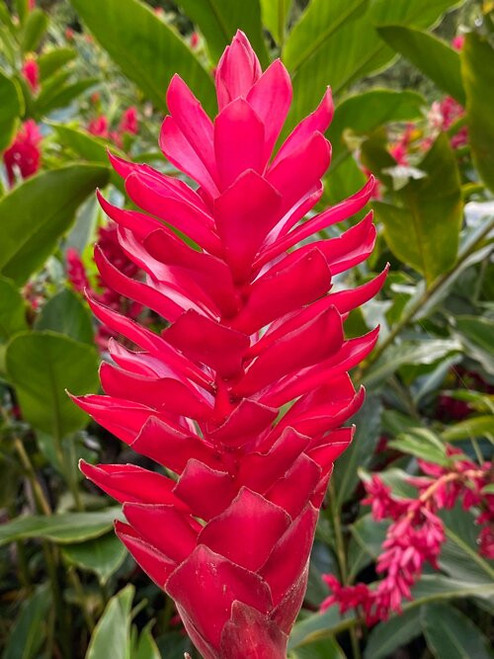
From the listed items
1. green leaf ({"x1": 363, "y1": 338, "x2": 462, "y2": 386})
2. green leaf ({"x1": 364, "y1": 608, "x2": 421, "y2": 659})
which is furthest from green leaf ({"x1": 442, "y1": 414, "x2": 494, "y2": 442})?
green leaf ({"x1": 364, "y1": 608, "x2": 421, "y2": 659})

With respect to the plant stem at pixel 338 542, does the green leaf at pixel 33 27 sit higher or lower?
higher

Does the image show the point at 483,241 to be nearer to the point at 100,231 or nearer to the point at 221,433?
the point at 100,231

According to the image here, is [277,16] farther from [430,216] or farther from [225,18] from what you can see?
[430,216]

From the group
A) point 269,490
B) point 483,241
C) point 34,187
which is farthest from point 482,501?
point 34,187

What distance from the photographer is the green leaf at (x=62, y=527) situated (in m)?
0.89

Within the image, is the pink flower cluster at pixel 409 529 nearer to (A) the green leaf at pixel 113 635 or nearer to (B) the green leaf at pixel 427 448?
(B) the green leaf at pixel 427 448

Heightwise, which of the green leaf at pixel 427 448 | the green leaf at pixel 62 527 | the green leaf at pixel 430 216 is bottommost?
the green leaf at pixel 62 527

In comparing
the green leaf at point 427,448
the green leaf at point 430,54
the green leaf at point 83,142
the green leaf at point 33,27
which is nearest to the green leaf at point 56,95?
the green leaf at point 33,27

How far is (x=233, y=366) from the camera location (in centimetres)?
38

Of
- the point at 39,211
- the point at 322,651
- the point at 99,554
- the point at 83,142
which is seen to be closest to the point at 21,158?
the point at 83,142

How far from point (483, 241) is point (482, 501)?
381 mm

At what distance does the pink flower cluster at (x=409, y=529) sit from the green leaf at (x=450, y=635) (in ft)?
0.68

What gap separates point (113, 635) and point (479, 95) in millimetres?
836

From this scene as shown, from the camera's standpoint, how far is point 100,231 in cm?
93
